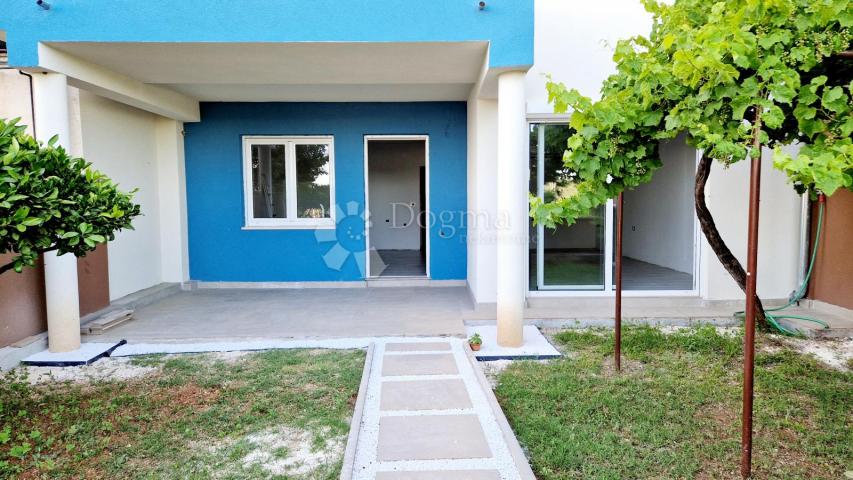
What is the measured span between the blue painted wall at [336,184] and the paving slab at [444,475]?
519 centimetres

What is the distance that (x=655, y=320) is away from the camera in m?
5.50

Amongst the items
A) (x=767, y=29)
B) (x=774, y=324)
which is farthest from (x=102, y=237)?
(x=774, y=324)

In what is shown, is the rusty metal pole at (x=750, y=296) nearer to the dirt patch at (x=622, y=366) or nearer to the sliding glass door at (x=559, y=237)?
the dirt patch at (x=622, y=366)

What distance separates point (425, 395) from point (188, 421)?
1670 mm

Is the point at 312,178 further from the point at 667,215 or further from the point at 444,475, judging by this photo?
the point at 667,215

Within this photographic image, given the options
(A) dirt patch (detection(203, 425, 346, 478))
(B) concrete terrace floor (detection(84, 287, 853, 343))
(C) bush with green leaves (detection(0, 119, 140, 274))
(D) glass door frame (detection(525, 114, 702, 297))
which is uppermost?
(C) bush with green leaves (detection(0, 119, 140, 274))

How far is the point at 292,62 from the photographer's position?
4.78m

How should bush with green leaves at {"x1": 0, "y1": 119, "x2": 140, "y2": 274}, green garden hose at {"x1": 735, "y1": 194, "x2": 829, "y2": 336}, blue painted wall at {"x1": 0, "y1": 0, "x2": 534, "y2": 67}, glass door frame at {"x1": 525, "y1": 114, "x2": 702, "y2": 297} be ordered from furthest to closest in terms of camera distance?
glass door frame at {"x1": 525, "y1": 114, "x2": 702, "y2": 297} → green garden hose at {"x1": 735, "y1": 194, "x2": 829, "y2": 336} → blue painted wall at {"x1": 0, "y1": 0, "x2": 534, "y2": 67} → bush with green leaves at {"x1": 0, "y1": 119, "x2": 140, "y2": 274}

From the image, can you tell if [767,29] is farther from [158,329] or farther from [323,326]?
[158,329]

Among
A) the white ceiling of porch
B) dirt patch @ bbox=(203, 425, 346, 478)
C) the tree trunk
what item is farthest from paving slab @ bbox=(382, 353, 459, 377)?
the white ceiling of porch

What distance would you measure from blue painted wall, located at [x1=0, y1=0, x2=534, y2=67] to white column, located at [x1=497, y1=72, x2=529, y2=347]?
24.3 inches

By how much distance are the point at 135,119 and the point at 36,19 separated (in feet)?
8.99

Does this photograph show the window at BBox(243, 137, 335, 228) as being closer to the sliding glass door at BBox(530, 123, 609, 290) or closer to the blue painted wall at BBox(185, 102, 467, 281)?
the blue painted wall at BBox(185, 102, 467, 281)

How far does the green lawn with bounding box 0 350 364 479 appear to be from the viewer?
2674 millimetres
